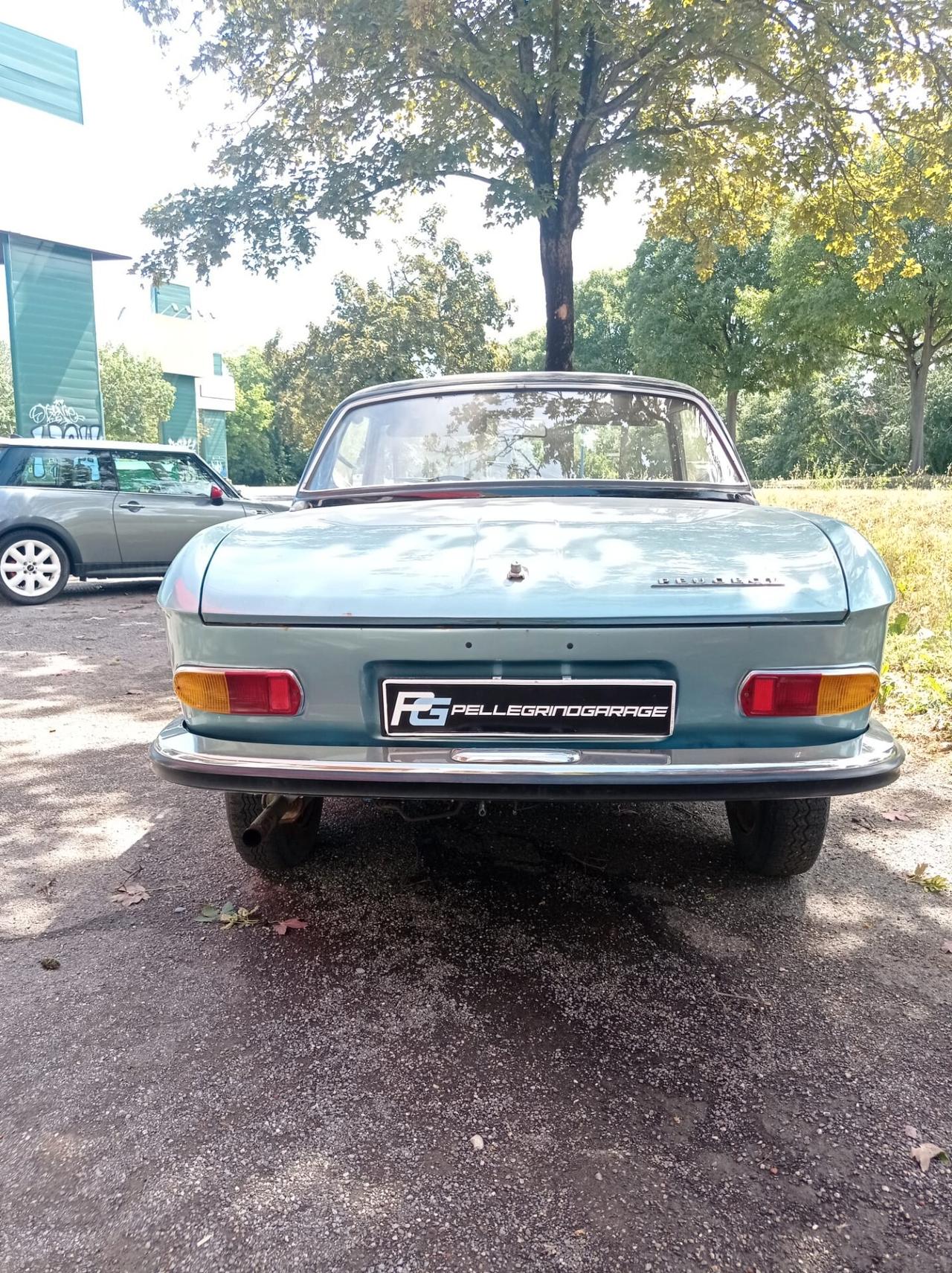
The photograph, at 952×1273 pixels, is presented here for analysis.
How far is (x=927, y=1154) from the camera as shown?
1704 mm

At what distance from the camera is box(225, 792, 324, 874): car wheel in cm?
263

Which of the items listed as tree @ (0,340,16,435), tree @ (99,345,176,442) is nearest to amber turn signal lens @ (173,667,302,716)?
tree @ (99,345,176,442)

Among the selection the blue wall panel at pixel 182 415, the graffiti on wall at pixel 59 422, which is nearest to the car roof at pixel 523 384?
the graffiti on wall at pixel 59 422

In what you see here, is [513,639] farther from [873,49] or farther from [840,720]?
[873,49]

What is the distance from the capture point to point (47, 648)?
682 centimetres

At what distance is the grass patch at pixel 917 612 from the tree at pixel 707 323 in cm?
1756

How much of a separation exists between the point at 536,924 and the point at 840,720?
3.63 feet

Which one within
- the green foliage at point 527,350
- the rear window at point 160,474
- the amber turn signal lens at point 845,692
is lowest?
the amber turn signal lens at point 845,692

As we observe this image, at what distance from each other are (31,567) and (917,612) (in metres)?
8.43

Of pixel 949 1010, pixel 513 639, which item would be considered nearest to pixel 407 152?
pixel 513 639

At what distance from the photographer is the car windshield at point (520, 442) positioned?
10.8 feet

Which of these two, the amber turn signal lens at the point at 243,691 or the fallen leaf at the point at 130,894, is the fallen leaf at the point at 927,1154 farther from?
the fallen leaf at the point at 130,894

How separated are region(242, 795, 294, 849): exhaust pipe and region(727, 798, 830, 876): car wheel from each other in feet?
4.47

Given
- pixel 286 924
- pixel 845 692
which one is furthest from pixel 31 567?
pixel 845 692
